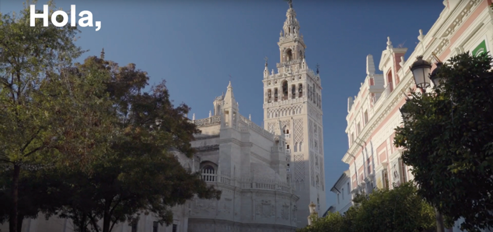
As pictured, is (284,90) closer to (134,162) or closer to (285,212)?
(285,212)

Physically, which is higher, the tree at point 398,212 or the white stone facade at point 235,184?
the white stone facade at point 235,184

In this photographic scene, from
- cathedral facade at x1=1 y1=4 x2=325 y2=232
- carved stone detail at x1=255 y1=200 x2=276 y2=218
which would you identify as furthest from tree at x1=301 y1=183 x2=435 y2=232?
carved stone detail at x1=255 y1=200 x2=276 y2=218

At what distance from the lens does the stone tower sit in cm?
6425

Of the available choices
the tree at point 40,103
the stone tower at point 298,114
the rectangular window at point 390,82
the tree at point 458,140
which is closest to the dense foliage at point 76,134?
the tree at point 40,103

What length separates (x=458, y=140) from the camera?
833cm

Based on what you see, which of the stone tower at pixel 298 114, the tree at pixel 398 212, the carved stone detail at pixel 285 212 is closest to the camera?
the tree at pixel 398 212

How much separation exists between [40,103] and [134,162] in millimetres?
4701

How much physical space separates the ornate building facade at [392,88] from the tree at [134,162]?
8.64 metres

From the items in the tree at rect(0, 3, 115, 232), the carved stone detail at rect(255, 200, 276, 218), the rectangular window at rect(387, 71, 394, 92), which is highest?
the rectangular window at rect(387, 71, 394, 92)

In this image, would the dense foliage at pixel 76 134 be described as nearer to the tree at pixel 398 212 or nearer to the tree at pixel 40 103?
the tree at pixel 40 103

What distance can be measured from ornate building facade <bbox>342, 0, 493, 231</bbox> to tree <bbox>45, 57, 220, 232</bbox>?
8.64m

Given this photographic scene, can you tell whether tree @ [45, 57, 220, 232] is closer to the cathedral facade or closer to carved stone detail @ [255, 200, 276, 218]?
the cathedral facade

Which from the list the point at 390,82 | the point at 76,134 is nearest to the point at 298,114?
the point at 390,82

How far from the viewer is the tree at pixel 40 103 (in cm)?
1166
